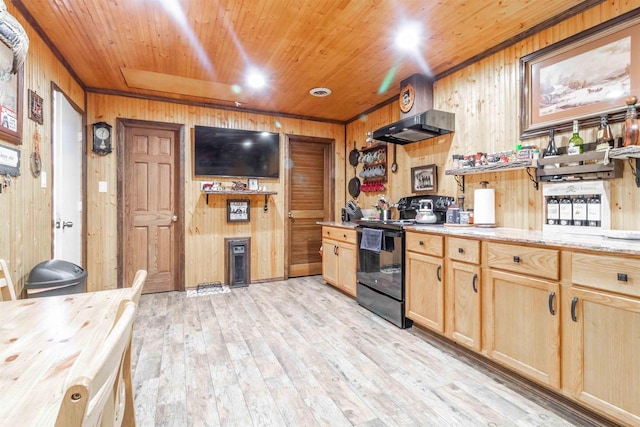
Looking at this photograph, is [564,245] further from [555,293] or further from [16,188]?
[16,188]


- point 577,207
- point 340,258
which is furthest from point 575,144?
point 340,258

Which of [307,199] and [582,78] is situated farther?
[307,199]

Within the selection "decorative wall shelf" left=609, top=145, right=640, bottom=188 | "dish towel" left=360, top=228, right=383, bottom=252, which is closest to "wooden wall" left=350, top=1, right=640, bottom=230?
"decorative wall shelf" left=609, top=145, right=640, bottom=188

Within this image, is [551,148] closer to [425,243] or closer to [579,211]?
[579,211]

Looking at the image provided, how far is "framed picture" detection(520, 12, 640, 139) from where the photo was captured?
1979mm

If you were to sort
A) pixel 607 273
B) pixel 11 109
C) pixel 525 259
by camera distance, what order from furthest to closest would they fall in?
pixel 11 109
pixel 525 259
pixel 607 273

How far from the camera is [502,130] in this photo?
2721 mm

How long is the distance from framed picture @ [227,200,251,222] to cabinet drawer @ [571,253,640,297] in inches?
146

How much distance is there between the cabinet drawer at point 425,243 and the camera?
2.54 metres

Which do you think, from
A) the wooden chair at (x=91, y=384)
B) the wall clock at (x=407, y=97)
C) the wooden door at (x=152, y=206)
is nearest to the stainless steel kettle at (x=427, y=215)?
the wall clock at (x=407, y=97)

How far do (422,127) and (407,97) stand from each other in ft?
1.74

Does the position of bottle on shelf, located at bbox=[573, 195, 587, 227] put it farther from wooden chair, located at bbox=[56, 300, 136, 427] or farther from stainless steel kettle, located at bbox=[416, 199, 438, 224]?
wooden chair, located at bbox=[56, 300, 136, 427]

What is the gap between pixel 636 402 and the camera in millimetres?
1464

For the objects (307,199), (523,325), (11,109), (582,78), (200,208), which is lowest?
(523,325)
